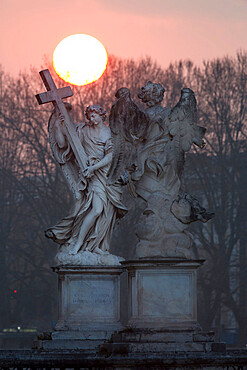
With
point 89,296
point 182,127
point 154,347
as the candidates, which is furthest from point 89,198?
point 154,347

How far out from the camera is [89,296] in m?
16.2

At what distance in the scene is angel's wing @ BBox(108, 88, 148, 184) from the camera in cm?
1587

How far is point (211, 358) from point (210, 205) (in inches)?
1001

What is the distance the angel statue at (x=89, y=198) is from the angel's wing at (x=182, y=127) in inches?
43.7

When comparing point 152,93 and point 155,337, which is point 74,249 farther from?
point 152,93

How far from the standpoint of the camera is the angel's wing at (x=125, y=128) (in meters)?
15.9

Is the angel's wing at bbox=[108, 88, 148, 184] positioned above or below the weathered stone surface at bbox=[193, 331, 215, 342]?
above

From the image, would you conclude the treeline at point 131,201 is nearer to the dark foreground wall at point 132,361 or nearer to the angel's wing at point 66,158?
the angel's wing at point 66,158

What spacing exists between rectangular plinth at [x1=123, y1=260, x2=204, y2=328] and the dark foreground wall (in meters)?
1.63

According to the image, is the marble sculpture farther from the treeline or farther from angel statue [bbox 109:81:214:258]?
the treeline

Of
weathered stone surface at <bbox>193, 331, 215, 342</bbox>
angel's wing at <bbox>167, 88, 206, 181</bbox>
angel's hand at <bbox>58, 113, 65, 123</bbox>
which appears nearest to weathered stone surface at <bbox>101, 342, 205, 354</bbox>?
weathered stone surface at <bbox>193, 331, 215, 342</bbox>

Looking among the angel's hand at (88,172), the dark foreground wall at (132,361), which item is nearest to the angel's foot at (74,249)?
the angel's hand at (88,172)

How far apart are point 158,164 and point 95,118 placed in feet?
5.28

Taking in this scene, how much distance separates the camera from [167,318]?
15.2 meters
